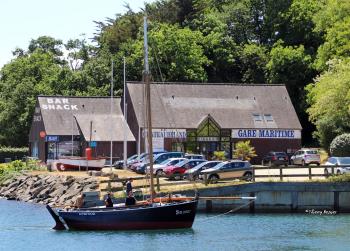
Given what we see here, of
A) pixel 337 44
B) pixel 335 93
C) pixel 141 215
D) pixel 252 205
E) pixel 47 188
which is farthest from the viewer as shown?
pixel 337 44

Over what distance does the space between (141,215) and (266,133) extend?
44271 mm

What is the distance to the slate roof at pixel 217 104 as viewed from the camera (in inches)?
3334

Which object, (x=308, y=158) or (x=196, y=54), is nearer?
(x=308, y=158)

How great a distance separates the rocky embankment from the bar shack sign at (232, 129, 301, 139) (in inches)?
919

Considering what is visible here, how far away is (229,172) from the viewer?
5447 cm

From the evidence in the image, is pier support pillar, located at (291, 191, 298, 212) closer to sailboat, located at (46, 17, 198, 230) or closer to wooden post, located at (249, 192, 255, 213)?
wooden post, located at (249, 192, 255, 213)

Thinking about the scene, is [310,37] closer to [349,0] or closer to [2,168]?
[349,0]

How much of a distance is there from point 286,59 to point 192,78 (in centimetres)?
1209

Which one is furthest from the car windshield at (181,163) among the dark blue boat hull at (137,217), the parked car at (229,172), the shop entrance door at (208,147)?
the shop entrance door at (208,147)

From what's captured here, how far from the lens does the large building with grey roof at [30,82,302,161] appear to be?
83.4 meters

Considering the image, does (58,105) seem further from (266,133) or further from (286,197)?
(286,197)

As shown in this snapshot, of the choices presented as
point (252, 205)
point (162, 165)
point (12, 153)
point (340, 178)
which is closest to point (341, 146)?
point (162, 165)

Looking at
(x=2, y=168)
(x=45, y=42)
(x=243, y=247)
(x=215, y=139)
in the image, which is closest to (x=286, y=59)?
(x=215, y=139)

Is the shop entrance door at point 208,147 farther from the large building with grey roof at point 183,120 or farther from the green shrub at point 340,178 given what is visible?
the green shrub at point 340,178
